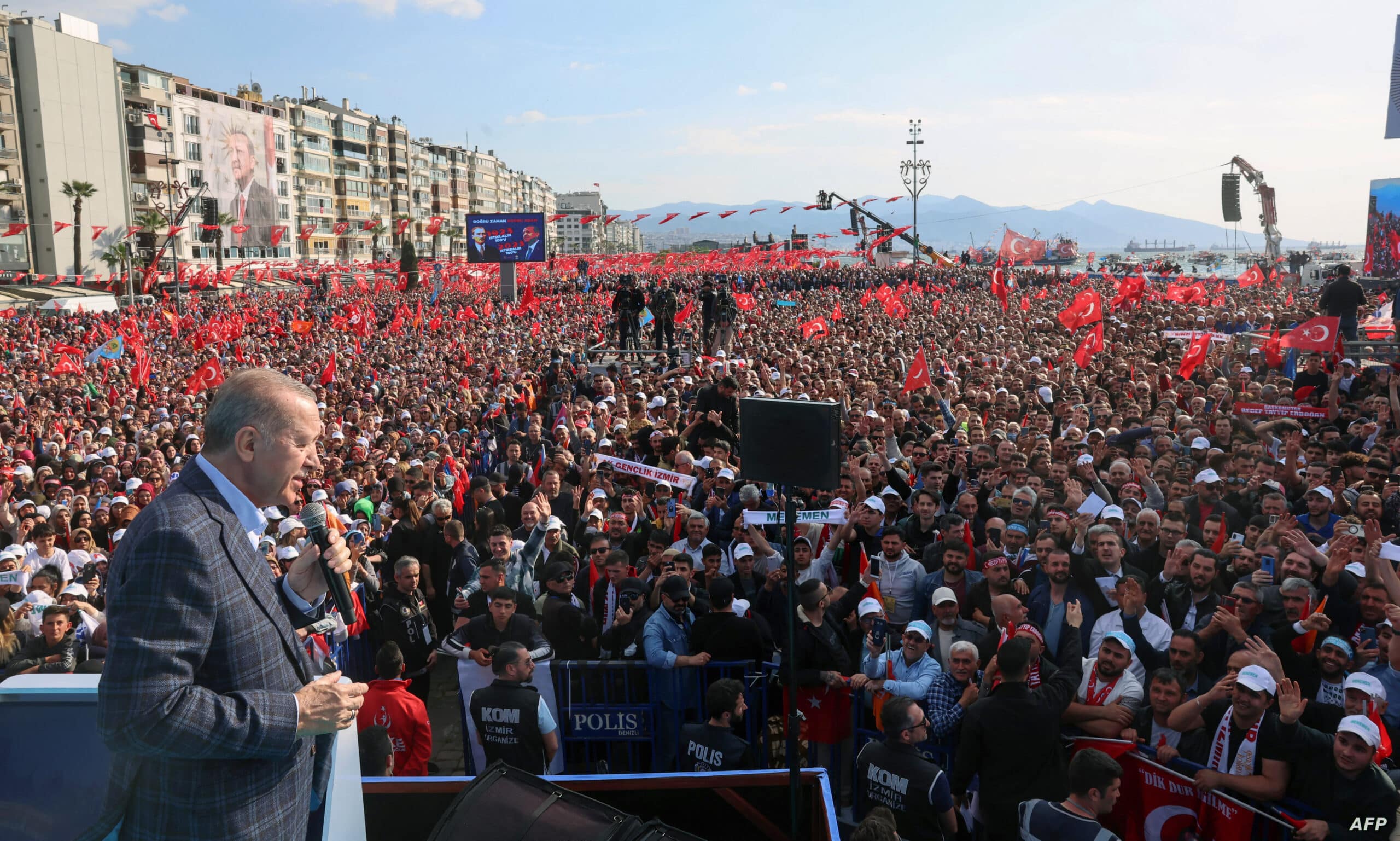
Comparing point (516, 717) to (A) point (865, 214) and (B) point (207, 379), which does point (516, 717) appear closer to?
(B) point (207, 379)

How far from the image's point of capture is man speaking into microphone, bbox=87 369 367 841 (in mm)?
1854

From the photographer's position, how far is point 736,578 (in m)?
6.82

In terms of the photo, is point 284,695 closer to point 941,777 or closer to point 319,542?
point 319,542

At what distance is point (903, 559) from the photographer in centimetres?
643

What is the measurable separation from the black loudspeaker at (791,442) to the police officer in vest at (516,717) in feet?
5.13

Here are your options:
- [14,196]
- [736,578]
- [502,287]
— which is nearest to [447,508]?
[736,578]

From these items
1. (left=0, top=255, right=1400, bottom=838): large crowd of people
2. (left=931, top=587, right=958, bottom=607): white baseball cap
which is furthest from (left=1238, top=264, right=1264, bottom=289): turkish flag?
(left=931, top=587, right=958, bottom=607): white baseball cap

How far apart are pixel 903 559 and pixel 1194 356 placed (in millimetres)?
9504

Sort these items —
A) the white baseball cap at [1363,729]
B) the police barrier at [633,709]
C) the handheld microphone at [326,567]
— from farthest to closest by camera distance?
the police barrier at [633,709]
the white baseball cap at [1363,729]
the handheld microphone at [326,567]

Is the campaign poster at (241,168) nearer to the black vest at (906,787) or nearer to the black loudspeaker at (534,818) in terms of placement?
the black vest at (906,787)

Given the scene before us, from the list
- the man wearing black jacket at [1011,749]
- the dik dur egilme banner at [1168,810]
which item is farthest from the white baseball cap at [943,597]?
the dik dur egilme banner at [1168,810]

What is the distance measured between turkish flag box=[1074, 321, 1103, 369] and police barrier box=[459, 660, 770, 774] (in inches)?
465

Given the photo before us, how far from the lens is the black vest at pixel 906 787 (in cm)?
431

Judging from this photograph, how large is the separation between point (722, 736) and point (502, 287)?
4181cm
